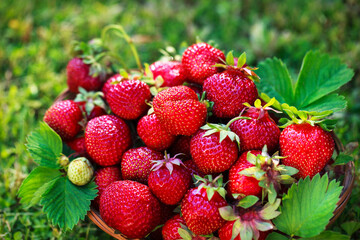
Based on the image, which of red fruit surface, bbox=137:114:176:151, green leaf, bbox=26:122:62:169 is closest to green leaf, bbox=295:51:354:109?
red fruit surface, bbox=137:114:176:151

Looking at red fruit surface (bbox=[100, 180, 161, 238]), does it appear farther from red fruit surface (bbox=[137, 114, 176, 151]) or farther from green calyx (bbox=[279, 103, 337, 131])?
green calyx (bbox=[279, 103, 337, 131])

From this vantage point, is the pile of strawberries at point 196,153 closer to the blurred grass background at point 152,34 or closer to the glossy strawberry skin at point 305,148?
the glossy strawberry skin at point 305,148

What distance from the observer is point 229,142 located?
1247 mm

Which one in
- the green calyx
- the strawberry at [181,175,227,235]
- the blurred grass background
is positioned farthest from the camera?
the blurred grass background

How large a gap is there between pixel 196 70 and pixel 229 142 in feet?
1.32

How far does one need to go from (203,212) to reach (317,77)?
86cm

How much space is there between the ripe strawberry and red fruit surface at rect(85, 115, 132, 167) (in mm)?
203

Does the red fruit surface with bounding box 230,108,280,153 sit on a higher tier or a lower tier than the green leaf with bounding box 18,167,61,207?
higher

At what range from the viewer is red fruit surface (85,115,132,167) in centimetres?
144

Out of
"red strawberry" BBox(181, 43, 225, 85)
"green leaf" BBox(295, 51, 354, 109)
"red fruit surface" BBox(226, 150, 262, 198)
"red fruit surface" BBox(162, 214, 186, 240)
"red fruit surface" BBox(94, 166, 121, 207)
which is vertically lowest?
"red fruit surface" BBox(162, 214, 186, 240)

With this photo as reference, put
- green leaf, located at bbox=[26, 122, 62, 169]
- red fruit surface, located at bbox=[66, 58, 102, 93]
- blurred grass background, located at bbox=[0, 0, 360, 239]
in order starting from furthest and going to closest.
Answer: blurred grass background, located at bbox=[0, 0, 360, 239] < red fruit surface, located at bbox=[66, 58, 102, 93] < green leaf, located at bbox=[26, 122, 62, 169]

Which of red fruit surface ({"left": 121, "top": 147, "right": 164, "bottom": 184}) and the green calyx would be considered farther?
red fruit surface ({"left": 121, "top": 147, "right": 164, "bottom": 184})

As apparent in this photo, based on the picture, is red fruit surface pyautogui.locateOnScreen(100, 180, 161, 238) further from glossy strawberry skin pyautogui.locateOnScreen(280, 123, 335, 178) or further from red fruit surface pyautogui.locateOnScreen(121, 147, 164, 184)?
glossy strawberry skin pyautogui.locateOnScreen(280, 123, 335, 178)

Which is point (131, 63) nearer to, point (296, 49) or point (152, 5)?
point (152, 5)
